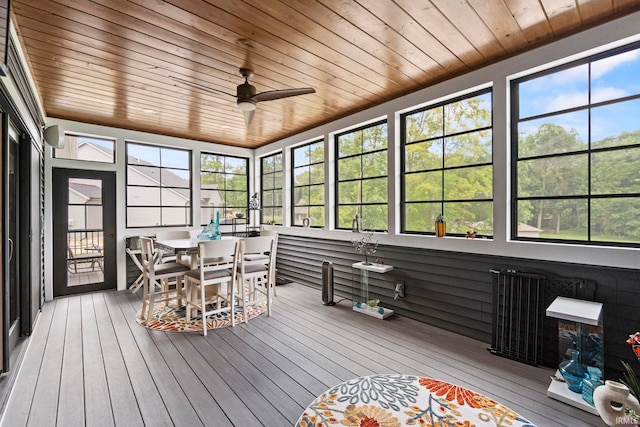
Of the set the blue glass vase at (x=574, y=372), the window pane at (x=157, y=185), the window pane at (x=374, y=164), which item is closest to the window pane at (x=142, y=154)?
the window pane at (x=157, y=185)

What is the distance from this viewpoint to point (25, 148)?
334 centimetres

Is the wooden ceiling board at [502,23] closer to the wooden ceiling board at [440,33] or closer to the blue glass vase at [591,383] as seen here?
the wooden ceiling board at [440,33]

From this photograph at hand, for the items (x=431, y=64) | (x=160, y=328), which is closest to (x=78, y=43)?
(x=160, y=328)

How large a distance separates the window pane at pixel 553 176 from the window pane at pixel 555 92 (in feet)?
1.54

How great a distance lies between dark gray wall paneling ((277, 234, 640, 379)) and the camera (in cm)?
238

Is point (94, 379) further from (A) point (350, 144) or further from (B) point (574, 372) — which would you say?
(A) point (350, 144)

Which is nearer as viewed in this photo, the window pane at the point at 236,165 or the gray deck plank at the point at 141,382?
the gray deck plank at the point at 141,382

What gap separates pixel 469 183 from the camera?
340 centimetres

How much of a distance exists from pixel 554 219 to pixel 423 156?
1.53 metres

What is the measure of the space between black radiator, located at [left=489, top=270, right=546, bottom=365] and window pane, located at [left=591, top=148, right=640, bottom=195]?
0.89 m

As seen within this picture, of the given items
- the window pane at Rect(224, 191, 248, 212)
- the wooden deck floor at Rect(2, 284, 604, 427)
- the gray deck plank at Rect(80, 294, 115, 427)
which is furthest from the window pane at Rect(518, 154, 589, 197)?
the window pane at Rect(224, 191, 248, 212)

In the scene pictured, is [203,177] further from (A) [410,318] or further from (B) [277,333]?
(A) [410,318]

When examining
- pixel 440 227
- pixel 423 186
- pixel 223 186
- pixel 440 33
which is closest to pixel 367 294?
pixel 440 227

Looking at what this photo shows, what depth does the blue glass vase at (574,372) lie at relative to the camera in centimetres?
223
